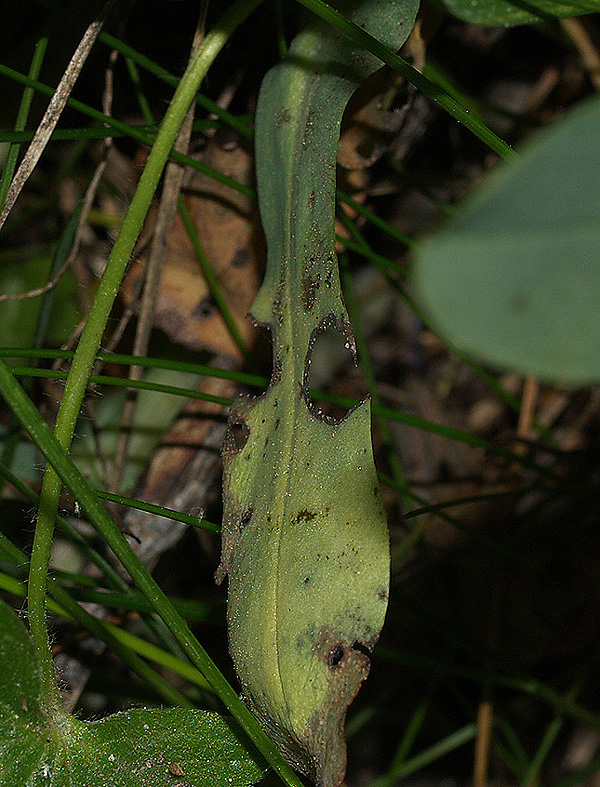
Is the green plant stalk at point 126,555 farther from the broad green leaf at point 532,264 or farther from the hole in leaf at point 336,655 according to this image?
the broad green leaf at point 532,264

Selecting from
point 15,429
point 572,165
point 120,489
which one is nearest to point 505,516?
point 120,489

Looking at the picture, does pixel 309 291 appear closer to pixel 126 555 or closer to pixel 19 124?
pixel 126 555

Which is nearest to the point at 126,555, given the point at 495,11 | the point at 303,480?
the point at 303,480

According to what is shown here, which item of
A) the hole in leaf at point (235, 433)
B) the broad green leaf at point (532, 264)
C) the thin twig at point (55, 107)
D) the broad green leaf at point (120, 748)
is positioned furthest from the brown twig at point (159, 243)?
the broad green leaf at point (532, 264)

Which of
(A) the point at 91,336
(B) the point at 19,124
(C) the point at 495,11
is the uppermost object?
(C) the point at 495,11

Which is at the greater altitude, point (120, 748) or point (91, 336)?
point (91, 336)

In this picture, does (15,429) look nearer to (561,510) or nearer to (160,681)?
(160,681)
